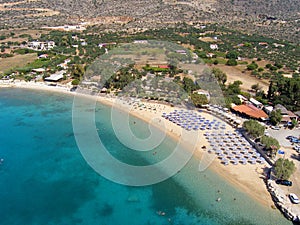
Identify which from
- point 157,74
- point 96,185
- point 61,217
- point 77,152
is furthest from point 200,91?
point 61,217

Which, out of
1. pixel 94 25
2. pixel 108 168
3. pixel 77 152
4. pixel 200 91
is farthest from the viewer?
pixel 94 25

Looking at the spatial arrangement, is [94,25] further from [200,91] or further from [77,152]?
[77,152]

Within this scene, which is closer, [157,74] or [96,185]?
[96,185]

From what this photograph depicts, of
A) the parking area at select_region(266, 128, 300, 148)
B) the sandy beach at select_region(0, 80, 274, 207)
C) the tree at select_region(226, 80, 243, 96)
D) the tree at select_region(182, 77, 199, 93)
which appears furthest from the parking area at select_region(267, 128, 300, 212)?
the tree at select_region(182, 77, 199, 93)

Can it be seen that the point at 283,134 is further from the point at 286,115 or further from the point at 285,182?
the point at 285,182

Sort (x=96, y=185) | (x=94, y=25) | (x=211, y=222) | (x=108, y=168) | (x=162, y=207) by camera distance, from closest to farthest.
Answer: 1. (x=211, y=222)
2. (x=162, y=207)
3. (x=96, y=185)
4. (x=108, y=168)
5. (x=94, y=25)

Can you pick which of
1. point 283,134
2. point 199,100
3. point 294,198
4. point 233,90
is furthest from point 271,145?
point 233,90
